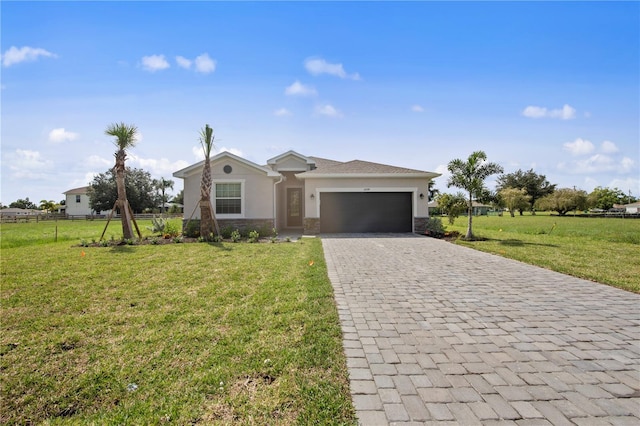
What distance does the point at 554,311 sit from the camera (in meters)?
4.43

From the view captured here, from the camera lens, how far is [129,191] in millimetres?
42188

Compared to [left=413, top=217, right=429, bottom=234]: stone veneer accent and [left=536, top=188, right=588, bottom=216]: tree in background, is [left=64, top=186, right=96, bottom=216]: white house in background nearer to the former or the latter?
[left=413, top=217, right=429, bottom=234]: stone veneer accent

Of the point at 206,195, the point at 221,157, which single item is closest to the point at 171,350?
the point at 206,195

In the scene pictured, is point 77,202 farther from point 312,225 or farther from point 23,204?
point 312,225

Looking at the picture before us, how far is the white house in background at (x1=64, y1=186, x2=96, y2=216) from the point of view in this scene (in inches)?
2025

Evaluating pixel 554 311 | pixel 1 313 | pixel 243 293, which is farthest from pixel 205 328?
pixel 554 311

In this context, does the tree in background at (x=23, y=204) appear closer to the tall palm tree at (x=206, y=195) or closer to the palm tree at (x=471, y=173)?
the tall palm tree at (x=206, y=195)

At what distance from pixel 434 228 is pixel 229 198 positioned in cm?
1107

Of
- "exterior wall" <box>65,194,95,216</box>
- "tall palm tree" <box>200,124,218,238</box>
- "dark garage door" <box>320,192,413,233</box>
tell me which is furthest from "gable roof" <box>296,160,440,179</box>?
"exterior wall" <box>65,194,95,216</box>

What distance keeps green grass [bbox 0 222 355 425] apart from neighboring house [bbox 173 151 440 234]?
9.17 meters

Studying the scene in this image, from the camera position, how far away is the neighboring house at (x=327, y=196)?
1545 centimetres

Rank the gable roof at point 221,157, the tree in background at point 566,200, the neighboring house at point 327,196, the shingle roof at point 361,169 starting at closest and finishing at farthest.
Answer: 1. the gable roof at point 221,157
2. the neighboring house at point 327,196
3. the shingle roof at point 361,169
4. the tree in background at point 566,200

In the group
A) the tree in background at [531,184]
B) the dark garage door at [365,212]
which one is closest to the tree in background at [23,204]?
the dark garage door at [365,212]

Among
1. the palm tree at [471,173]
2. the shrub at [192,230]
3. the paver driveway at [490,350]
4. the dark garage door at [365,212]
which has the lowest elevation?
the paver driveway at [490,350]
